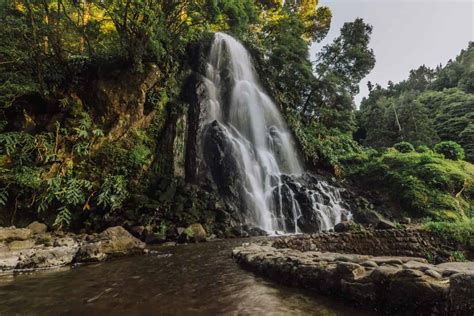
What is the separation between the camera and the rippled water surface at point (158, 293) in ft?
9.46

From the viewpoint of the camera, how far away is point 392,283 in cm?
251

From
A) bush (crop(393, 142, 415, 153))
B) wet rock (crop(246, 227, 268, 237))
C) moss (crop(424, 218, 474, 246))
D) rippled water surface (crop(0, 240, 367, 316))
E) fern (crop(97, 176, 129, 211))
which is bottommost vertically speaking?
rippled water surface (crop(0, 240, 367, 316))

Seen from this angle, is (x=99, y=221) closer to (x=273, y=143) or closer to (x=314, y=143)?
(x=273, y=143)

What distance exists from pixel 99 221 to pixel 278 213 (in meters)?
7.07

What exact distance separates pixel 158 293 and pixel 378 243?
5203 mm

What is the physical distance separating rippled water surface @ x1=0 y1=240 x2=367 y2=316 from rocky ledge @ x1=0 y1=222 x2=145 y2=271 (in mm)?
672

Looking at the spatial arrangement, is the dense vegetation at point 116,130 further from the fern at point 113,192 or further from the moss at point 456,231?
the moss at point 456,231

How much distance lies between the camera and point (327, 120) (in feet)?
86.4

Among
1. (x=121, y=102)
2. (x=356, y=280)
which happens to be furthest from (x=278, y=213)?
(x=356, y=280)

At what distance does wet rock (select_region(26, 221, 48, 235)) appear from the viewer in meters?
9.11

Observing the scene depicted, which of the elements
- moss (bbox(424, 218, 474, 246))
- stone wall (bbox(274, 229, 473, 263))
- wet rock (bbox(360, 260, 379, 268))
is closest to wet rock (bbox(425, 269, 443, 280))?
wet rock (bbox(360, 260, 379, 268))

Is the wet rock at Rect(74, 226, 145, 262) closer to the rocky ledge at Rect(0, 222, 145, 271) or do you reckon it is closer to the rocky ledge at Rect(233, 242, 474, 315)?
the rocky ledge at Rect(0, 222, 145, 271)

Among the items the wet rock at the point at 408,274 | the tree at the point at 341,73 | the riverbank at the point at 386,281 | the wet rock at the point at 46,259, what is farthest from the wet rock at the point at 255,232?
the tree at the point at 341,73

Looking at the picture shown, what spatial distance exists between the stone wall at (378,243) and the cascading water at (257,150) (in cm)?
503
